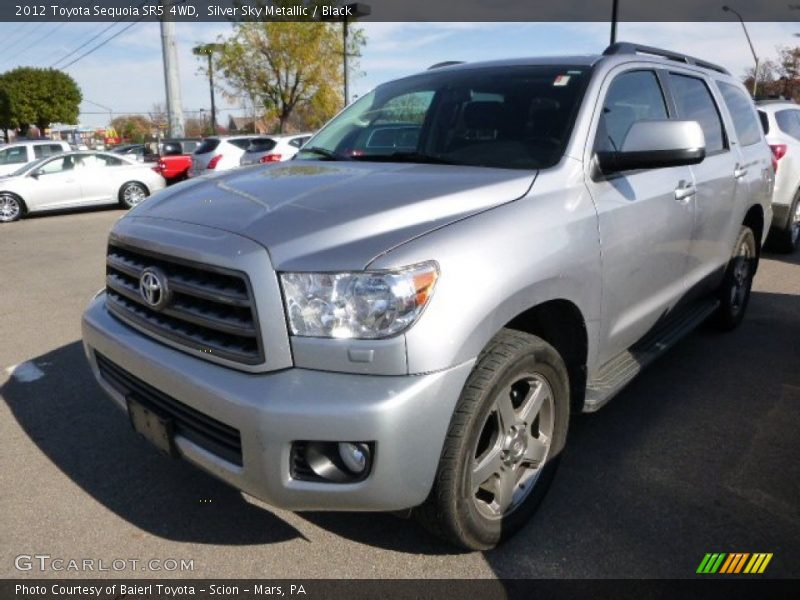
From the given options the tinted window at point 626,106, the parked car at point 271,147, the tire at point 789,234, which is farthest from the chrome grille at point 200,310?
the parked car at point 271,147

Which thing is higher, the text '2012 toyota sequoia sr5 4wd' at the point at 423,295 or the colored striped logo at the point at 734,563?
the text '2012 toyota sequoia sr5 4wd' at the point at 423,295

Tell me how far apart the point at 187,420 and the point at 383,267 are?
0.92 meters

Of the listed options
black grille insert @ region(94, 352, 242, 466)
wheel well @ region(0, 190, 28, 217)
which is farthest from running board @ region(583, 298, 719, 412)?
wheel well @ region(0, 190, 28, 217)

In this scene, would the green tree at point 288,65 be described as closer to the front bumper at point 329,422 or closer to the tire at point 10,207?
the tire at point 10,207

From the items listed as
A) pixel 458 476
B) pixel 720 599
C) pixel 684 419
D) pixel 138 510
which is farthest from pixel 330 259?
pixel 684 419

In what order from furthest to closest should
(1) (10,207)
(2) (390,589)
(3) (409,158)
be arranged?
(1) (10,207) → (3) (409,158) → (2) (390,589)

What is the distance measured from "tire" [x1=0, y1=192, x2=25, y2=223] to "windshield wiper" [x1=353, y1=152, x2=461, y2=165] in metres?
12.9

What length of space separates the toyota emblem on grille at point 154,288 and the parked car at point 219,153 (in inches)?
531

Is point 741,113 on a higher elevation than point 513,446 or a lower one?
higher

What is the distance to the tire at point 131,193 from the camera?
49.4 ft

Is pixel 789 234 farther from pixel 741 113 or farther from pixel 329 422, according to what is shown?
pixel 329 422

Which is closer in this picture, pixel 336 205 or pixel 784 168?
pixel 336 205

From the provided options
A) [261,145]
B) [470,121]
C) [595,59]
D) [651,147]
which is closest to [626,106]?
[595,59]

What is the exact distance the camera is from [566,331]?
2793 millimetres
